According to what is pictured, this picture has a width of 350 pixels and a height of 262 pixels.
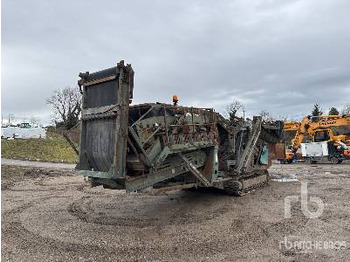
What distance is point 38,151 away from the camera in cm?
2606

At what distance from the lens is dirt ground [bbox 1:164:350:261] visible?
535 centimetres

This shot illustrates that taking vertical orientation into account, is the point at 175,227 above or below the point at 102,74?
below

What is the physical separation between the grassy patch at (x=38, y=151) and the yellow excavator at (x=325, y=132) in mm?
13391

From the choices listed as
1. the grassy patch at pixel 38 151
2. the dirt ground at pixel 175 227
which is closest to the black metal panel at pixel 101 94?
the dirt ground at pixel 175 227

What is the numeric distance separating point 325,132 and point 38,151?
1886 cm

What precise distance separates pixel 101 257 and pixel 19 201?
218 inches

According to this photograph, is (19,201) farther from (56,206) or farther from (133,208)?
(133,208)

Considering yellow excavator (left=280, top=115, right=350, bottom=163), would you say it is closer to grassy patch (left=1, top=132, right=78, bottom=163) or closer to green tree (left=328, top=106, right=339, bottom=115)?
grassy patch (left=1, top=132, right=78, bottom=163)

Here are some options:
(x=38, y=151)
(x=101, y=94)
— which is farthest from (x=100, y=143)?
(x=38, y=151)

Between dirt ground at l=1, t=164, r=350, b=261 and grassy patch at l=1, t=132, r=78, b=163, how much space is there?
13942mm

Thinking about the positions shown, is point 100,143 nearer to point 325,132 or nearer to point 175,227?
point 175,227

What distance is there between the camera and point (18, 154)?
24.8 m

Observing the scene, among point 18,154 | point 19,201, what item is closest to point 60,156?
point 18,154

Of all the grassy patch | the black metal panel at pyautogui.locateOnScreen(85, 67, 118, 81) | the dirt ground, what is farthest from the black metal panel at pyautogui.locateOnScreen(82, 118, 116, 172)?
the grassy patch
